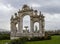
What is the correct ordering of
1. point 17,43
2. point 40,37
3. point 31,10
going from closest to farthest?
point 17,43
point 40,37
point 31,10

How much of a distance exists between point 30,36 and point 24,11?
14.2 feet

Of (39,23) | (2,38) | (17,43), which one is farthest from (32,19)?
(17,43)

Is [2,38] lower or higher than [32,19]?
lower

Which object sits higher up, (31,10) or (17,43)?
(31,10)

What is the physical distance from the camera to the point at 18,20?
37531mm

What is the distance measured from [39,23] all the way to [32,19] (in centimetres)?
136

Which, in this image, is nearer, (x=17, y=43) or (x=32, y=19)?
(x=17, y=43)

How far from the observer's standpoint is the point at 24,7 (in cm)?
3694

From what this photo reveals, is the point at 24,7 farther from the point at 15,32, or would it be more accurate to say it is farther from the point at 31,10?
the point at 15,32

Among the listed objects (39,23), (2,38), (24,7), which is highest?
(24,7)

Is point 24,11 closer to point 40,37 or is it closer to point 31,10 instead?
point 31,10

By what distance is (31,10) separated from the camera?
37.2 meters

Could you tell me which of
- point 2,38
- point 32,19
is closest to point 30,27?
point 32,19

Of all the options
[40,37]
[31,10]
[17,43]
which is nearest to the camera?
[17,43]
